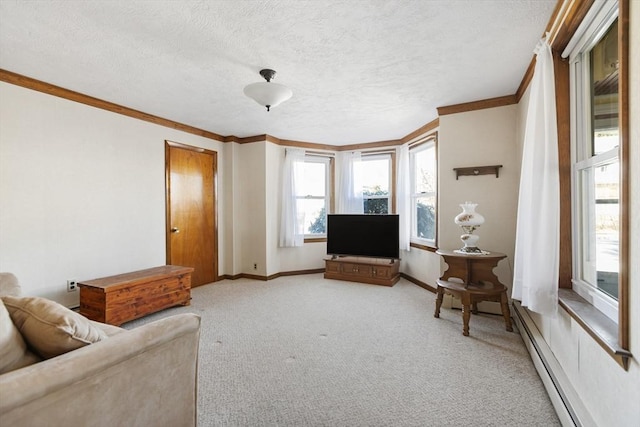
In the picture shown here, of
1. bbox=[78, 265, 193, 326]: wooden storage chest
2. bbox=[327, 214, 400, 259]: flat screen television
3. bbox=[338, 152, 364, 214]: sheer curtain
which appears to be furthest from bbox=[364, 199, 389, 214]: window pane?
bbox=[78, 265, 193, 326]: wooden storage chest

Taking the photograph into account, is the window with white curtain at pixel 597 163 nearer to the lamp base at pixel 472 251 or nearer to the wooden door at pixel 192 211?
the lamp base at pixel 472 251

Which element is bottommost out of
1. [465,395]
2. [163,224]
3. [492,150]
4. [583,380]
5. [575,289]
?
[465,395]

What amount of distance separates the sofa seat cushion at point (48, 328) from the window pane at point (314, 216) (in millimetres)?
4275

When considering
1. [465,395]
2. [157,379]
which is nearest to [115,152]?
[157,379]

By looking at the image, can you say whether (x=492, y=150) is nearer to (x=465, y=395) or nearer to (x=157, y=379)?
(x=465, y=395)

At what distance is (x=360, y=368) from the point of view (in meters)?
2.21

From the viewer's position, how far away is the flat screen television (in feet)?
15.4

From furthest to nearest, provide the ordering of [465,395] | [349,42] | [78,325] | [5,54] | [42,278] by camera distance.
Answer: [42,278] < [5,54] < [349,42] < [465,395] < [78,325]

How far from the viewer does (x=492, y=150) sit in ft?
10.9

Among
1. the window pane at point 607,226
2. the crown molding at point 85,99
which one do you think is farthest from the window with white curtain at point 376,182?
the window pane at point 607,226

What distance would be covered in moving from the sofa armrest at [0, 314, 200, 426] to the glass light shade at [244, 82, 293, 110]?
6.05ft

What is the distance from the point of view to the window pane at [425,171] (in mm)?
A: 4421

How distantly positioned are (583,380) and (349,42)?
243cm

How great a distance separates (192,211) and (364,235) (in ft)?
8.77
